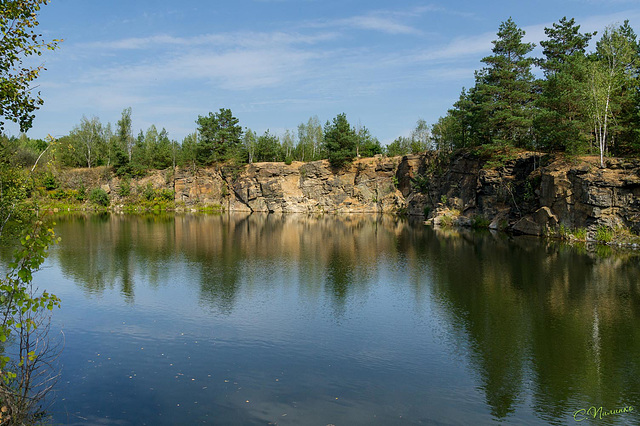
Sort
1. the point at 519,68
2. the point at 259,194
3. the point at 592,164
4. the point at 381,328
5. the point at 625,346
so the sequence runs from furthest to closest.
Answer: the point at 259,194, the point at 519,68, the point at 592,164, the point at 381,328, the point at 625,346

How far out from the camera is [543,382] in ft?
39.5

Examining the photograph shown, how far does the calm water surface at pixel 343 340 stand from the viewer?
35.0ft

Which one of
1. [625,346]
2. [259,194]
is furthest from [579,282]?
[259,194]

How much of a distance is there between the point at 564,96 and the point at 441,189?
107 ft

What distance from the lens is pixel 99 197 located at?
310ft

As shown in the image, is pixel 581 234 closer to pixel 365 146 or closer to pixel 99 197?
pixel 365 146

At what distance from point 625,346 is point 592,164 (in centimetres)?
3223

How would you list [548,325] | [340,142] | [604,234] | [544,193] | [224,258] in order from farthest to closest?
[340,142], [544,193], [604,234], [224,258], [548,325]

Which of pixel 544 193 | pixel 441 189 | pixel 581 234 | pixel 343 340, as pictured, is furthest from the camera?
pixel 441 189

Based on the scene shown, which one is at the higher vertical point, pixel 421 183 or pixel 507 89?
pixel 507 89

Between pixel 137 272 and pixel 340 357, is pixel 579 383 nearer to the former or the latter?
pixel 340 357

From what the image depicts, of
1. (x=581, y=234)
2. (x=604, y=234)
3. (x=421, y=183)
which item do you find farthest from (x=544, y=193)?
(x=421, y=183)

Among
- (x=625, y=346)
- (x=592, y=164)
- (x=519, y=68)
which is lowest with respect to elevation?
(x=625, y=346)

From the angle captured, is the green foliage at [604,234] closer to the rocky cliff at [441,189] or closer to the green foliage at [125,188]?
the rocky cliff at [441,189]
